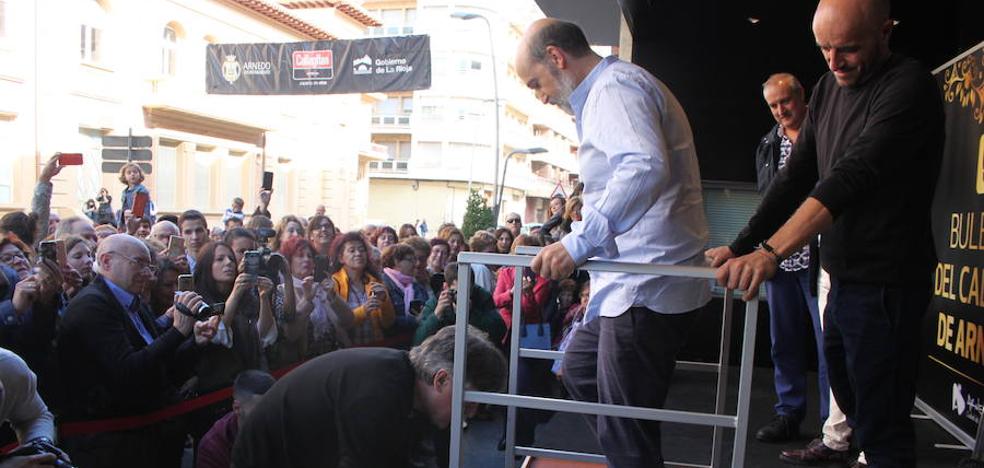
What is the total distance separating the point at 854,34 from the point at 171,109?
2312cm

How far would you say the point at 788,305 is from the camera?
443 cm

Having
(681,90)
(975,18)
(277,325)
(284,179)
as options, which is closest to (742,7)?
(681,90)

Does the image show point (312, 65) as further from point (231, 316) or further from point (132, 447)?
point (132, 447)

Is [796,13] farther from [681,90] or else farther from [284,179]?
[284,179]

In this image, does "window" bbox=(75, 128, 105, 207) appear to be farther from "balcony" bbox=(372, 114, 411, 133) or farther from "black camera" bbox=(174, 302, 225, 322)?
"balcony" bbox=(372, 114, 411, 133)

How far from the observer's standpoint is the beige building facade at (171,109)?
1775 centimetres

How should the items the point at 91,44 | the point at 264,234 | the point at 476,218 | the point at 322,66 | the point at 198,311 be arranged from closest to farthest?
the point at 198,311 < the point at 264,234 < the point at 322,66 < the point at 91,44 < the point at 476,218

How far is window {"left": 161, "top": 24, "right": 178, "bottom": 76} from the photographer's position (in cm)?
2270

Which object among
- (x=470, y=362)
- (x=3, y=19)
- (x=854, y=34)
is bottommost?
(x=470, y=362)

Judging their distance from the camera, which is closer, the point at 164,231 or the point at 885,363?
the point at 885,363

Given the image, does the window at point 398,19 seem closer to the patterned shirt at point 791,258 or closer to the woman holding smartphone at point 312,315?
the woman holding smartphone at point 312,315

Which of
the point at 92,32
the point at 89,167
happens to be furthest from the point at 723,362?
the point at 92,32

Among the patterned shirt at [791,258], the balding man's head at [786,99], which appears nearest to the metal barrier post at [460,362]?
the balding man's head at [786,99]

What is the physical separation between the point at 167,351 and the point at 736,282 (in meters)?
2.51
